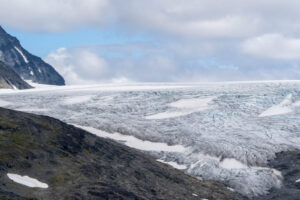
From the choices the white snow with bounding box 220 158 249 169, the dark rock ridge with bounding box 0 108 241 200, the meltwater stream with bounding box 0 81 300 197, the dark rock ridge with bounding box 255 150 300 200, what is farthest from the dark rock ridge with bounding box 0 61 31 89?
the dark rock ridge with bounding box 255 150 300 200

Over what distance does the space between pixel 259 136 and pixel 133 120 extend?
511 inches

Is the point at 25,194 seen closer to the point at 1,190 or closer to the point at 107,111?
the point at 1,190

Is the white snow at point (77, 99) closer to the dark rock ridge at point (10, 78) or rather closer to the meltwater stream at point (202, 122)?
the meltwater stream at point (202, 122)

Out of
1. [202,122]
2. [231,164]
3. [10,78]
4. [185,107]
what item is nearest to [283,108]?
[202,122]

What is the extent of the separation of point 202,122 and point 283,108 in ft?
33.1

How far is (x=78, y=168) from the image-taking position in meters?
35.1

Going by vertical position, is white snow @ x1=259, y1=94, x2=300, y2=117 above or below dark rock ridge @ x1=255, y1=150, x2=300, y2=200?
above

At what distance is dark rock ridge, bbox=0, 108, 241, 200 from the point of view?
102ft

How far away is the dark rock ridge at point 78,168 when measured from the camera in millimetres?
31234

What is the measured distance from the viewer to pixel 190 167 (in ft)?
148

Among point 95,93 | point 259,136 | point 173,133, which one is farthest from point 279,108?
point 95,93

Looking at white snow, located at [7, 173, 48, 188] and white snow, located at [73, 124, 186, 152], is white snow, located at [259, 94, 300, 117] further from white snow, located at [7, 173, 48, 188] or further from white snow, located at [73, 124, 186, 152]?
white snow, located at [7, 173, 48, 188]

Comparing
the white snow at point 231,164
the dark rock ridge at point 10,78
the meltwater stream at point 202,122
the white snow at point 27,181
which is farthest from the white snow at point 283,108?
the dark rock ridge at point 10,78

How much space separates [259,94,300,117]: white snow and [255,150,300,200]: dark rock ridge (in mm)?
10687
